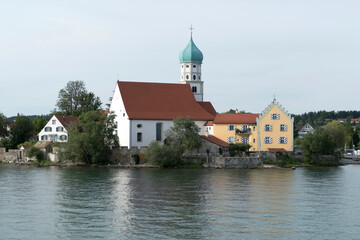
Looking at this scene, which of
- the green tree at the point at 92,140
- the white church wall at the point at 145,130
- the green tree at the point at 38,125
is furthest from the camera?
the green tree at the point at 38,125

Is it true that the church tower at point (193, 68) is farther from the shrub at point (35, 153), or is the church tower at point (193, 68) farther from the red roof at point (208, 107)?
the shrub at point (35, 153)

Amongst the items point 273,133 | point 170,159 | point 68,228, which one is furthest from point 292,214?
point 273,133

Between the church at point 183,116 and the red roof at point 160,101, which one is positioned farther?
the red roof at point 160,101

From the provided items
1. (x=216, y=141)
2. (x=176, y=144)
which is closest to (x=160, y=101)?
(x=176, y=144)

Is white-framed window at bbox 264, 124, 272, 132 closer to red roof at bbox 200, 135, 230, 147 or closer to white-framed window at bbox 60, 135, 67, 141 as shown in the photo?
red roof at bbox 200, 135, 230, 147

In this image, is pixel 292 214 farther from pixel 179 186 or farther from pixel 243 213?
pixel 179 186

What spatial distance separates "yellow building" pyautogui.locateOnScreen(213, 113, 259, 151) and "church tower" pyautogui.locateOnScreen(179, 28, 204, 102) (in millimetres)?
13486

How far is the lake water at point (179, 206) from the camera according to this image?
30109 mm

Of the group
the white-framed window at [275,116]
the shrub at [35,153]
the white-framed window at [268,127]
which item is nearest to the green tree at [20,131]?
the shrub at [35,153]

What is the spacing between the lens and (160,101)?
78.1m

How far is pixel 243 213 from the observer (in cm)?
3503

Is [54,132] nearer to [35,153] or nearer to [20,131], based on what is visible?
[20,131]

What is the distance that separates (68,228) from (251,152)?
139 feet

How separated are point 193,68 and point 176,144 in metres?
20.8
